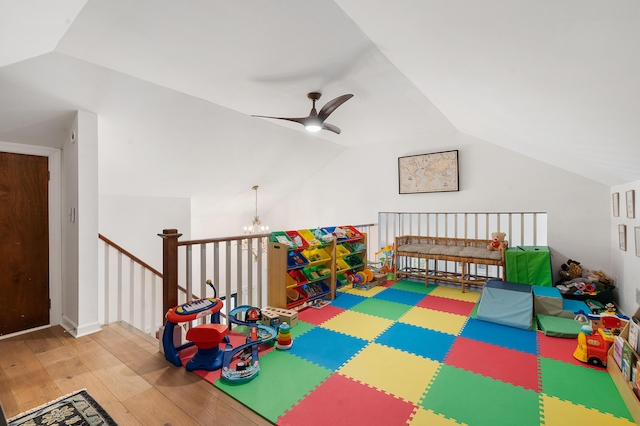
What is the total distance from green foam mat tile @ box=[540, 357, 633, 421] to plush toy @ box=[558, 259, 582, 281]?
2339 millimetres

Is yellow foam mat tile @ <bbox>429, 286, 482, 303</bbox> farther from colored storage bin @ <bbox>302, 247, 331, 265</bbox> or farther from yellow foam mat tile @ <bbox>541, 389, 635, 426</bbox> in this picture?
yellow foam mat tile @ <bbox>541, 389, 635, 426</bbox>

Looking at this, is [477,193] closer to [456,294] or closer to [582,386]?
[456,294]

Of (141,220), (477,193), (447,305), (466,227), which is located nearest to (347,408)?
(447,305)

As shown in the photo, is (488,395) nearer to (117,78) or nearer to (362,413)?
(362,413)

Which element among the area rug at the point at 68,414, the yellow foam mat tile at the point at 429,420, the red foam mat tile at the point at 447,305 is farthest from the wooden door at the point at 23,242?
the red foam mat tile at the point at 447,305

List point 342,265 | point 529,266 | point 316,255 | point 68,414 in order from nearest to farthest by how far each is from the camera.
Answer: point 68,414
point 529,266
point 316,255
point 342,265

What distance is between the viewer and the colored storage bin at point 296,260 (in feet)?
12.2

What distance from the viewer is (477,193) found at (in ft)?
17.1

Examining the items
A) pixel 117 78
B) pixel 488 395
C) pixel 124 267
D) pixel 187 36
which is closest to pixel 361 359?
pixel 488 395

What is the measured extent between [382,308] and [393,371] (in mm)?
1494

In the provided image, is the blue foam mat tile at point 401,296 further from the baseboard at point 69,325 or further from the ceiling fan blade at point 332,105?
the baseboard at point 69,325

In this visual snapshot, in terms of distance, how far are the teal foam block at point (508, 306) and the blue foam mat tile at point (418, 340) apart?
759mm

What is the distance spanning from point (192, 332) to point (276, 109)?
3013 mm

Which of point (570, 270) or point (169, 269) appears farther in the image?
point (570, 270)
